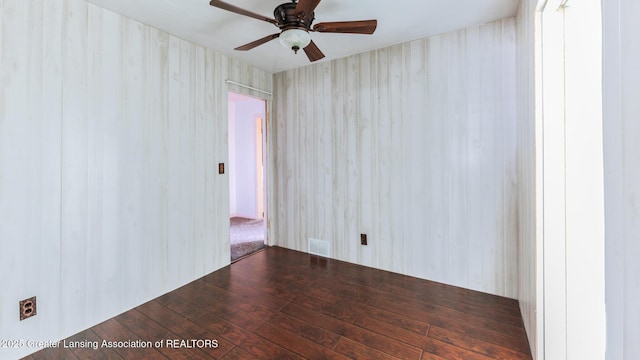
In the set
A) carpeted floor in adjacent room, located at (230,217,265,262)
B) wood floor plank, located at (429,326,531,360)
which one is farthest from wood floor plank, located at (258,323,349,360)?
carpeted floor in adjacent room, located at (230,217,265,262)

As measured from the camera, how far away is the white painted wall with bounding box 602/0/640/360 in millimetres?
480

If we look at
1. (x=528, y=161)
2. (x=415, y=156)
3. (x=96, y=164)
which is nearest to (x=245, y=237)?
(x=96, y=164)

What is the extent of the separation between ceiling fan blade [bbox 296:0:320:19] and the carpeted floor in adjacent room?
274cm

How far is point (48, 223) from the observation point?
1.78 metres

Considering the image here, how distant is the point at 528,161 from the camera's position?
1.69 meters

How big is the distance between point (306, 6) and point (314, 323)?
2129 millimetres

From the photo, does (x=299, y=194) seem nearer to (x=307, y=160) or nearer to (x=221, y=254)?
(x=307, y=160)

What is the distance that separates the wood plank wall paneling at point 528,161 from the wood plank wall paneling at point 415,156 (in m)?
0.20

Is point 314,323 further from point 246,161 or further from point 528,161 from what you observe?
point 246,161

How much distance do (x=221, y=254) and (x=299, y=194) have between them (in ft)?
3.89

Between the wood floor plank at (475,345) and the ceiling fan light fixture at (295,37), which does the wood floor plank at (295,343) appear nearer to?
the wood floor plank at (475,345)

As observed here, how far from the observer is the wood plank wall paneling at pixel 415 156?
2.28m

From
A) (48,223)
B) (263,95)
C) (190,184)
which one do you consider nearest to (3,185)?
(48,223)

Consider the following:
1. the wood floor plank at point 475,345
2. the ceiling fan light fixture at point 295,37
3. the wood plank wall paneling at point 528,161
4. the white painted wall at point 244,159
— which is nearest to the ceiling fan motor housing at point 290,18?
the ceiling fan light fixture at point 295,37
